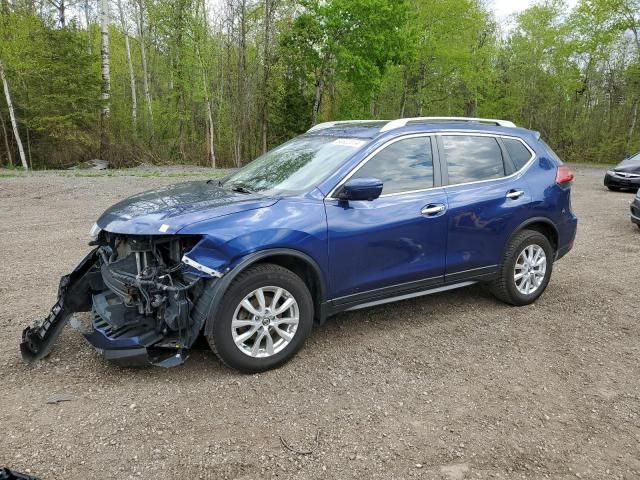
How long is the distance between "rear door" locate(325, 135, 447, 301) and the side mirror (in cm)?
8

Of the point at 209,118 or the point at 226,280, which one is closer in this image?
the point at 226,280

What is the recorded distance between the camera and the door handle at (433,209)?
4077 millimetres

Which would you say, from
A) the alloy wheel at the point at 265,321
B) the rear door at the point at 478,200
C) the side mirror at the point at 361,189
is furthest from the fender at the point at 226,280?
the rear door at the point at 478,200

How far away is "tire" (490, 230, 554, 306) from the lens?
4703 millimetres

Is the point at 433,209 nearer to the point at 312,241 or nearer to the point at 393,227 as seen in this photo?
the point at 393,227

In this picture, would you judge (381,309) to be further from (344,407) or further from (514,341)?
(344,407)

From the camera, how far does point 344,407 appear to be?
10.3 ft

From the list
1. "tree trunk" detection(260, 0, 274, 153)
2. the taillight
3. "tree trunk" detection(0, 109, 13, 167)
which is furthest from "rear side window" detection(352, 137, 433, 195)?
"tree trunk" detection(0, 109, 13, 167)

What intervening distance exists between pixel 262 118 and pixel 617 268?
25483 mm

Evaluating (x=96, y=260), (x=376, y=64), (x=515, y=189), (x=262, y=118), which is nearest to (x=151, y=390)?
(x=96, y=260)

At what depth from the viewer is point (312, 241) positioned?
3557 millimetres

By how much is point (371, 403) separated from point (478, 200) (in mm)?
2181

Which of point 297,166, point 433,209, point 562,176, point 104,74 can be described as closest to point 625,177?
point 562,176

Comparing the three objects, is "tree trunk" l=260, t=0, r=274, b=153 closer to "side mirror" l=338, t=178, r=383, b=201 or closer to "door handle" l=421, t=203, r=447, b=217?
"door handle" l=421, t=203, r=447, b=217
